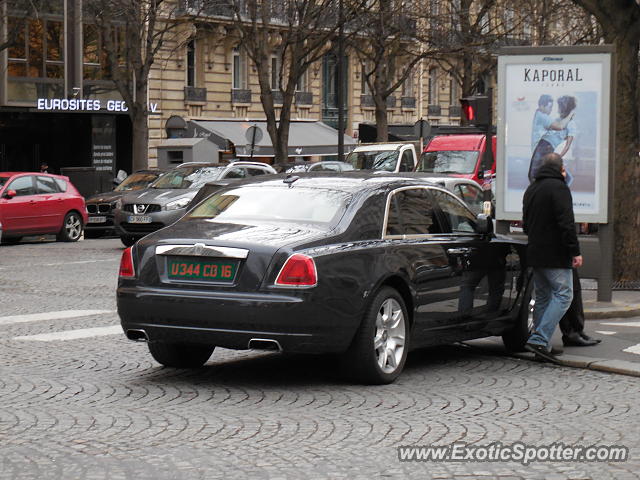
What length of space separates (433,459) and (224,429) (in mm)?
1328

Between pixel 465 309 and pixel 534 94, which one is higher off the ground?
pixel 534 94

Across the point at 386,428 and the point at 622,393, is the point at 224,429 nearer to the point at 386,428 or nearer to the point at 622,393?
the point at 386,428

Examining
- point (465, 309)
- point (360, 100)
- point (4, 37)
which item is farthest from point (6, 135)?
point (465, 309)

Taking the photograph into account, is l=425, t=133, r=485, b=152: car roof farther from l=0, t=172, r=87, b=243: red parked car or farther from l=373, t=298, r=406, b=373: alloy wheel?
l=373, t=298, r=406, b=373: alloy wheel

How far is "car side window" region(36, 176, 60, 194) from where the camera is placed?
27906 mm

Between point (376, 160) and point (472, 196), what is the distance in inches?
481

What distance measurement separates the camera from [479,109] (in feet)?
66.3

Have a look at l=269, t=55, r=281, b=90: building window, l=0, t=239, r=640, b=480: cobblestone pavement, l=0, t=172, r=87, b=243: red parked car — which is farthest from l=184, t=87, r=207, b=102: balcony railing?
l=0, t=239, r=640, b=480: cobblestone pavement

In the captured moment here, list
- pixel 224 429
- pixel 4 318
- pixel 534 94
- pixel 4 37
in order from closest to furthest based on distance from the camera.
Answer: pixel 224 429
pixel 4 318
pixel 534 94
pixel 4 37

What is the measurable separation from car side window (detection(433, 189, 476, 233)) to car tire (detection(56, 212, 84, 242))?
61.8ft

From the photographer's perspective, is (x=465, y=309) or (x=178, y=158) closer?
(x=465, y=309)

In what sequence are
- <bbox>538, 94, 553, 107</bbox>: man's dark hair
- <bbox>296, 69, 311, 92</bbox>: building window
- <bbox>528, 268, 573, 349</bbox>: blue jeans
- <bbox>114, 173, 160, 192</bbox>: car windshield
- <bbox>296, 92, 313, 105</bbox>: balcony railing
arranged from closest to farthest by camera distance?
<bbox>528, 268, 573, 349</bbox>: blue jeans → <bbox>538, 94, 553, 107</bbox>: man's dark hair → <bbox>114, 173, 160, 192</bbox>: car windshield → <bbox>296, 92, 313, 105</bbox>: balcony railing → <bbox>296, 69, 311, 92</bbox>: building window

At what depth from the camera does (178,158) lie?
4259 cm

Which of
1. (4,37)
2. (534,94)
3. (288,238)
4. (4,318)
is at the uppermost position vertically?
(4,37)
